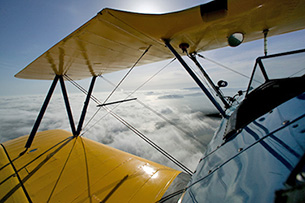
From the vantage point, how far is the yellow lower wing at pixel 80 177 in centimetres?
188

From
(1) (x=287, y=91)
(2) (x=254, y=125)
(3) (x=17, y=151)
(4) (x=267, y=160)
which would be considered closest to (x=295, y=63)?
(1) (x=287, y=91)

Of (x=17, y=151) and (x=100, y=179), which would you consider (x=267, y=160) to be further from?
(x=17, y=151)

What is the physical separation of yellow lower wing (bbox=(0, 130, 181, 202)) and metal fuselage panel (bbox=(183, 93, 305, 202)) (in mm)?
1369

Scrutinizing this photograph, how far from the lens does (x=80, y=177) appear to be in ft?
7.68

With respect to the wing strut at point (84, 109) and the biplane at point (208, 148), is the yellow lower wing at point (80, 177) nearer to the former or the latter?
the biplane at point (208, 148)

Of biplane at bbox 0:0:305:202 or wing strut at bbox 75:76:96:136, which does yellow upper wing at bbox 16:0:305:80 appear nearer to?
biplane at bbox 0:0:305:202

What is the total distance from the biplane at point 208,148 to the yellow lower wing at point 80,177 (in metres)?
0.02

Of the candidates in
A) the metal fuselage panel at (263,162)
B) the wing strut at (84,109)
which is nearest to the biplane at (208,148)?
the metal fuselage panel at (263,162)

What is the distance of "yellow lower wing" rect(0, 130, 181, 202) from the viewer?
6.17 feet

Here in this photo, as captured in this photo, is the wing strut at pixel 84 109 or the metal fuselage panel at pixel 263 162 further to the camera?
the wing strut at pixel 84 109

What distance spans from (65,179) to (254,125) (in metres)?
3.30

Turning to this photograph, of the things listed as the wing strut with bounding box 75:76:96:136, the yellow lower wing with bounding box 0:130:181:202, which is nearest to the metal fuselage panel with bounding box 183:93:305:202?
the yellow lower wing with bounding box 0:130:181:202

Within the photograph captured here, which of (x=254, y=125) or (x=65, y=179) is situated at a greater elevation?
(x=254, y=125)

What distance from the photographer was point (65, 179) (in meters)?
2.27
